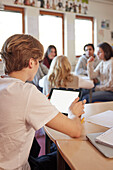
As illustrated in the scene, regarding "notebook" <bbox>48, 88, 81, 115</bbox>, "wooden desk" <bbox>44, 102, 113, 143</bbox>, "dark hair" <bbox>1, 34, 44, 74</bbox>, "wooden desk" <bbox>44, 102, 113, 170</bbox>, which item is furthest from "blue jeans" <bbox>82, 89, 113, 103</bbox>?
"dark hair" <bbox>1, 34, 44, 74</bbox>

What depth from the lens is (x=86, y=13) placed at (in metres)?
5.80

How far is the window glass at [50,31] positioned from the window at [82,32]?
55 centimetres

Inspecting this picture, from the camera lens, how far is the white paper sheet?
1.21m

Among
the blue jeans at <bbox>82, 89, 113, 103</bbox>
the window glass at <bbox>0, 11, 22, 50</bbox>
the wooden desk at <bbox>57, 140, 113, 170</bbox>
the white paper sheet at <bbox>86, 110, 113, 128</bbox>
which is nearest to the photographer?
the wooden desk at <bbox>57, 140, 113, 170</bbox>

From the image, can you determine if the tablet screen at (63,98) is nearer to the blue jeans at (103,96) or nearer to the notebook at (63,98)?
the notebook at (63,98)

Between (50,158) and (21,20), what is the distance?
4.25m

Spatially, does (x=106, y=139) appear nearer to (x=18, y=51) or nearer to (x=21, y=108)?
(x=21, y=108)

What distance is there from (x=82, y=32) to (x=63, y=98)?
15.7ft

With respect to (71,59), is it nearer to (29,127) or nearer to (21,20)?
(21,20)

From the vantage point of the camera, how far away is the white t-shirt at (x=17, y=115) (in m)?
0.80

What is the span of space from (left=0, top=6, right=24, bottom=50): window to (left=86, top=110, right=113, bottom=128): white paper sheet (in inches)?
140

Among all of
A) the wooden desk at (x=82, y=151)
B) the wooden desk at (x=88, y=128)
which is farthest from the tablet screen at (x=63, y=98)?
the wooden desk at (x=82, y=151)

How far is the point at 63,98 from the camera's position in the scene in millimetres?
1550

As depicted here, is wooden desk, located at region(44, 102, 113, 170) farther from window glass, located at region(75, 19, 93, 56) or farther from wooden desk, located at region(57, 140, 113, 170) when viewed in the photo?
window glass, located at region(75, 19, 93, 56)
